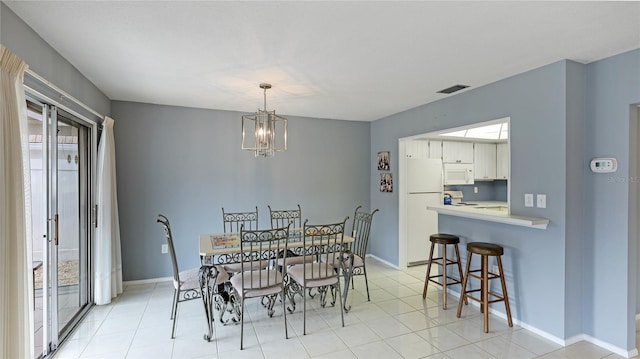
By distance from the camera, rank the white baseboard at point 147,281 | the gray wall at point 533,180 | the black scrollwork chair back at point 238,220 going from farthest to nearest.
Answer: the black scrollwork chair back at point 238,220, the white baseboard at point 147,281, the gray wall at point 533,180

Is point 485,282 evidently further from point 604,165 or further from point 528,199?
point 604,165

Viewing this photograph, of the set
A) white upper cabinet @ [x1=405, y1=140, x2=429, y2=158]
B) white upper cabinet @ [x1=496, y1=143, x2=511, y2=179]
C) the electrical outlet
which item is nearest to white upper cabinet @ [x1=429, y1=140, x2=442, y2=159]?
white upper cabinet @ [x1=405, y1=140, x2=429, y2=158]

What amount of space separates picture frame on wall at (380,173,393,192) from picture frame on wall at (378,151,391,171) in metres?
0.11

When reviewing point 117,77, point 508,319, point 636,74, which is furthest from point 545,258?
point 117,77

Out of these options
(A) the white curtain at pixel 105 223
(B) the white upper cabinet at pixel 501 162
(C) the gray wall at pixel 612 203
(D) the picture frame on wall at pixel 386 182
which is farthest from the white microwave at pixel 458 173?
(A) the white curtain at pixel 105 223

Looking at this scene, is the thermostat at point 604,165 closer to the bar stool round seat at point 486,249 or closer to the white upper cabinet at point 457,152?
the bar stool round seat at point 486,249

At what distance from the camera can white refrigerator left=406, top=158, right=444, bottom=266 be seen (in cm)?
482

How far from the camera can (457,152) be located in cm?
547

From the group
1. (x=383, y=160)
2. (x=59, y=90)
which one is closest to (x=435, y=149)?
(x=383, y=160)

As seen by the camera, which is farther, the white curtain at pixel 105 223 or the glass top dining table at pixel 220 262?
the white curtain at pixel 105 223

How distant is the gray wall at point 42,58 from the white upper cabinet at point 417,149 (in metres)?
4.21

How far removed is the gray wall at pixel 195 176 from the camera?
412 centimetres

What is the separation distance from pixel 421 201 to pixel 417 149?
887 millimetres

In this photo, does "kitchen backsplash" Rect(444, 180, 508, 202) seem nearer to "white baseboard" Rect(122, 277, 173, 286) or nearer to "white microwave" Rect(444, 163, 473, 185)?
"white microwave" Rect(444, 163, 473, 185)
